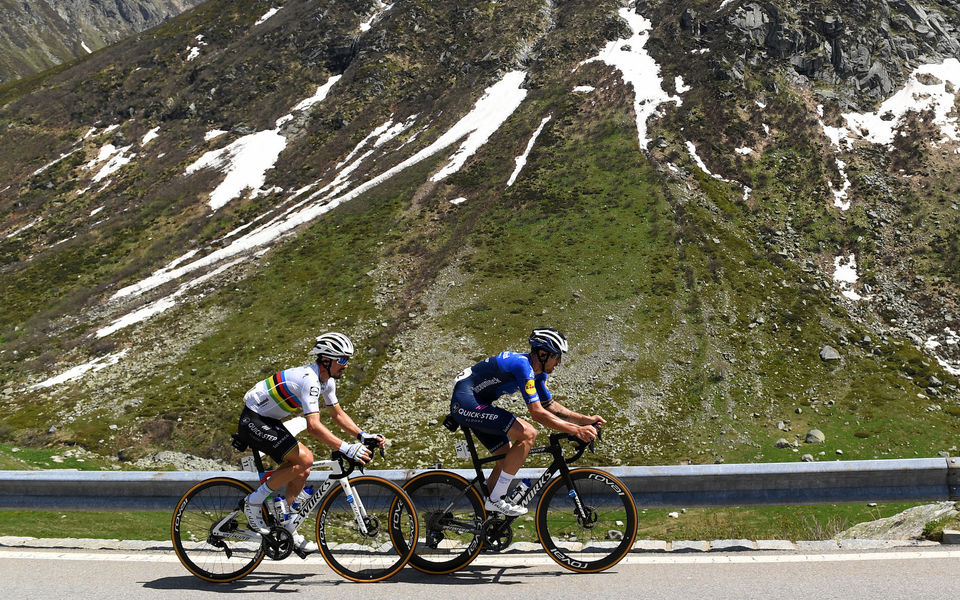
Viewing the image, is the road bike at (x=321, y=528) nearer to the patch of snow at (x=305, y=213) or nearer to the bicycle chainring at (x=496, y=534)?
the bicycle chainring at (x=496, y=534)

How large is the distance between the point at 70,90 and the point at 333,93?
2011 inches

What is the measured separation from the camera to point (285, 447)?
699 cm

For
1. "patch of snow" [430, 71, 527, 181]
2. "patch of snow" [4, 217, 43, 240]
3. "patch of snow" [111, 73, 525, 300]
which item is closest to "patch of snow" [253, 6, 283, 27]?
"patch of snow" [4, 217, 43, 240]

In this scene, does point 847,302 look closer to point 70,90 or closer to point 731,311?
point 731,311

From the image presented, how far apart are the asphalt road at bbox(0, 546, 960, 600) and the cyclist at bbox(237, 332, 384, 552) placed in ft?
2.35

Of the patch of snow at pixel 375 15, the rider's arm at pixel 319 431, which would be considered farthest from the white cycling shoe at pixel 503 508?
the patch of snow at pixel 375 15

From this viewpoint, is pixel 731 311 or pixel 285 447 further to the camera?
pixel 731 311

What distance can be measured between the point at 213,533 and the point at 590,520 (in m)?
4.42

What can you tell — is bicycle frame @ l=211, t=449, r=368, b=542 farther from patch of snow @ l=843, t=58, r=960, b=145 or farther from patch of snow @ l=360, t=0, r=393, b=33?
patch of snow @ l=360, t=0, r=393, b=33

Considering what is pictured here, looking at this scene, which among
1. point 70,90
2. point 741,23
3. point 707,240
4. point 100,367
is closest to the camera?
point 100,367

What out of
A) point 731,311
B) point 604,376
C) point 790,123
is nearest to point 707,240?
point 731,311

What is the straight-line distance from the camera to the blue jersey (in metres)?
6.96

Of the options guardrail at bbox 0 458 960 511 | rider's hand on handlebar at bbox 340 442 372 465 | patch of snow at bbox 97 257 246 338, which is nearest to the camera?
rider's hand on handlebar at bbox 340 442 372 465

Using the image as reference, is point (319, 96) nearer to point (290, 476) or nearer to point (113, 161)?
point (113, 161)
